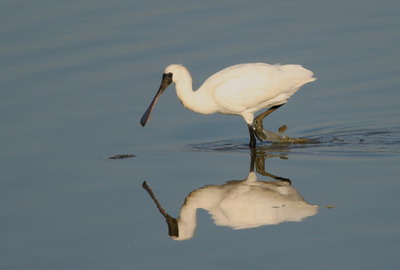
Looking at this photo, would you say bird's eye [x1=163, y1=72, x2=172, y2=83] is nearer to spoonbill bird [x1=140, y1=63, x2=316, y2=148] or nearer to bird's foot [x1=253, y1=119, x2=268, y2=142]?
spoonbill bird [x1=140, y1=63, x2=316, y2=148]

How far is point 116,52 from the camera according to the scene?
50.9ft

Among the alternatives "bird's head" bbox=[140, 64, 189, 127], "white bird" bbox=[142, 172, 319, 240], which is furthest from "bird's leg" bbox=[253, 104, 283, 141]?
"white bird" bbox=[142, 172, 319, 240]

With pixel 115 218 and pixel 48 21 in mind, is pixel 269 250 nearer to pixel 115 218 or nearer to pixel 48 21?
pixel 115 218

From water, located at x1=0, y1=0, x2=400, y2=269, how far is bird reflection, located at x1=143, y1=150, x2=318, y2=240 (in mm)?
110

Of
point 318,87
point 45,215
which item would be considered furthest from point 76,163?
point 318,87

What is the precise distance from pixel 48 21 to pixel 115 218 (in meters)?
8.40

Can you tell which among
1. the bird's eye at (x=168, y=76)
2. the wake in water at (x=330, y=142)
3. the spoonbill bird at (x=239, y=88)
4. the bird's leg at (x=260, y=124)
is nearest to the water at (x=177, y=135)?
the wake in water at (x=330, y=142)

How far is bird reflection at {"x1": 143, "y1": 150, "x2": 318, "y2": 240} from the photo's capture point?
907cm

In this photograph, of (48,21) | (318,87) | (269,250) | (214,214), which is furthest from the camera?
(48,21)

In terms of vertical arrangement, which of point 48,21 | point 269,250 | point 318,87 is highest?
point 48,21

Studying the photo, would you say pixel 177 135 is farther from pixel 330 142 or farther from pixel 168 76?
pixel 330 142

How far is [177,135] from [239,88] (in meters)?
1.02

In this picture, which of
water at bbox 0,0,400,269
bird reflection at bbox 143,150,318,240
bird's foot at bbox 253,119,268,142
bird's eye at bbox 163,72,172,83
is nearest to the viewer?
water at bbox 0,0,400,269

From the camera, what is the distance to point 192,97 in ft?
40.0
